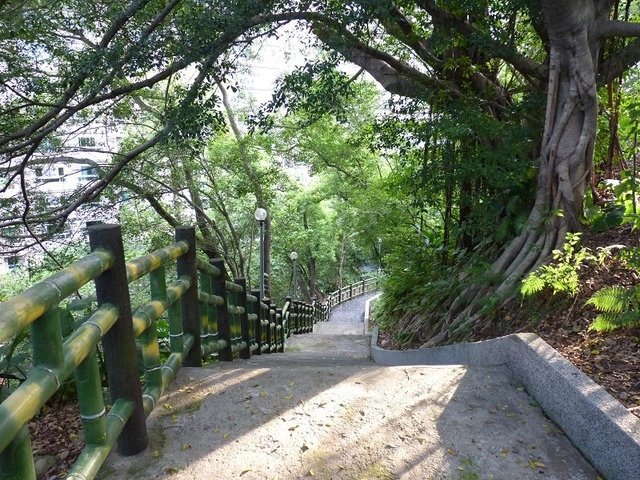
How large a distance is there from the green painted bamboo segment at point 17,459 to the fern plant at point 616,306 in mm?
3072

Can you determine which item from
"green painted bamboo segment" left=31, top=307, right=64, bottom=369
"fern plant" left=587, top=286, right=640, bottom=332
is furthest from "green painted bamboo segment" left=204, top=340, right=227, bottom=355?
"fern plant" left=587, top=286, right=640, bottom=332

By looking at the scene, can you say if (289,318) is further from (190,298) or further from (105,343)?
(105,343)

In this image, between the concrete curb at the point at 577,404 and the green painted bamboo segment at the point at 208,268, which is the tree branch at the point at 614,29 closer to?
the concrete curb at the point at 577,404

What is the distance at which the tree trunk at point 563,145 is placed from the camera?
444 cm

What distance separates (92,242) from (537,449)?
2.25 metres

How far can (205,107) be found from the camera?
5090mm

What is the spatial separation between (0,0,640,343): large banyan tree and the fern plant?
139 centimetres

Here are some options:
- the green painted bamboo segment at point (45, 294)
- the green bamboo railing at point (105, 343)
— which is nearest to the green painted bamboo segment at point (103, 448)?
the green bamboo railing at point (105, 343)

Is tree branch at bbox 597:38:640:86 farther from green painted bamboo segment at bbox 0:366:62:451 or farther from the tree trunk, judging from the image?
green painted bamboo segment at bbox 0:366:62:451

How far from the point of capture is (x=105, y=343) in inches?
80.7

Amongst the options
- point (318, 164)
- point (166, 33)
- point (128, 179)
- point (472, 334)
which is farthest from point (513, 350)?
point (318, 164)

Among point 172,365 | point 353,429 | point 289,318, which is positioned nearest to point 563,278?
point 353,429

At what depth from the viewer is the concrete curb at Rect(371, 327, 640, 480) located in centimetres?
195

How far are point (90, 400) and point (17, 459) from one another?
0.48 m
